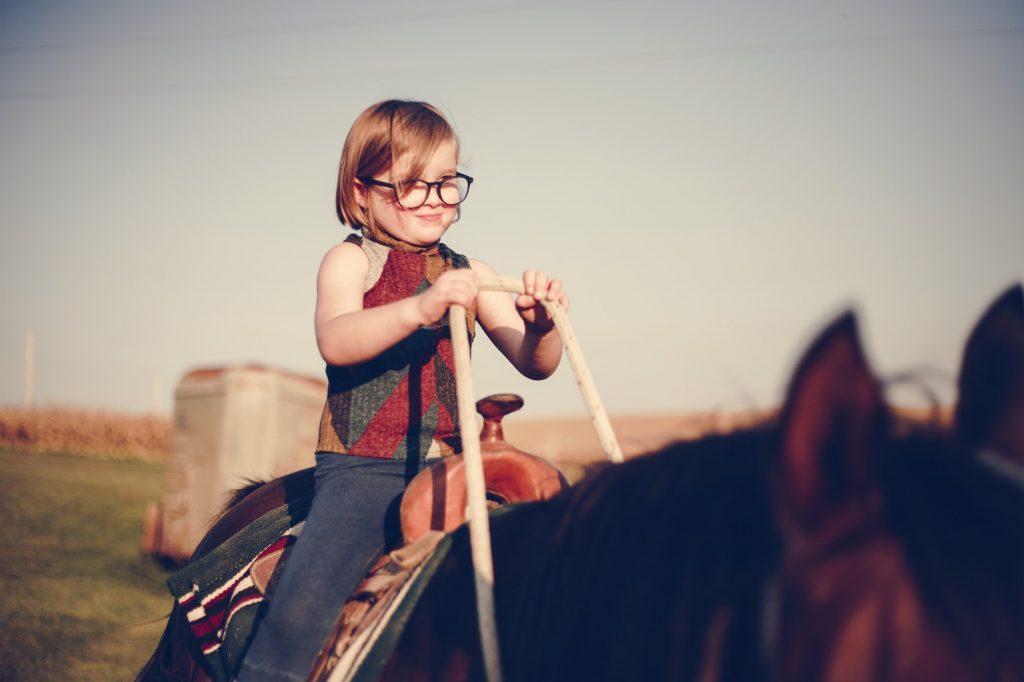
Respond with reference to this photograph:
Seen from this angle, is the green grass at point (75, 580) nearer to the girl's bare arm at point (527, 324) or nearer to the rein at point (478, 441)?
the girl's bare arm at point (527, 324)

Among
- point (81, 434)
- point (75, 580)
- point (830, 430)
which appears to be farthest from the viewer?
point (81, 434)

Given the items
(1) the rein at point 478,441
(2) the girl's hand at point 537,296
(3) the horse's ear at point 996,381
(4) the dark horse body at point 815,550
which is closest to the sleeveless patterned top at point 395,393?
(2) the girl's hand at point 537,296

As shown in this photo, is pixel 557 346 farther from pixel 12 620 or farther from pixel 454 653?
pixel 12 620

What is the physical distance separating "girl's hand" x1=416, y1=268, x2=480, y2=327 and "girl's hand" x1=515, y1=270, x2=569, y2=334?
0.19m

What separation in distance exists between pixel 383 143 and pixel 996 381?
66.0 inches

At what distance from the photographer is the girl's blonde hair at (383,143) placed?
241 centimetres

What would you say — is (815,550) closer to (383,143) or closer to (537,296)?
(537,296)

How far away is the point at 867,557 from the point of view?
101 cm

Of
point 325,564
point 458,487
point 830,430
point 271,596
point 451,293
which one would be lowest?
point 271,596

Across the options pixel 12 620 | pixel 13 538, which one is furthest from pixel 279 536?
pixel 13 538

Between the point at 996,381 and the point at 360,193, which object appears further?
the point at 360,193

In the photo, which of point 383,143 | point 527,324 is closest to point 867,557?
point 527,324

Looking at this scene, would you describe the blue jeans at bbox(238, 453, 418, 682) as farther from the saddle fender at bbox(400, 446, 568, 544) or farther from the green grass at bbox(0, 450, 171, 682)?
the green grass at bbox(0, 450, 171, 682)

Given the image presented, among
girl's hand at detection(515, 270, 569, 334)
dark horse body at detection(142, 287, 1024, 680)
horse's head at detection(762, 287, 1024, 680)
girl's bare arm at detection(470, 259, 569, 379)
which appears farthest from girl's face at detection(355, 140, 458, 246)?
horse's head at detection(762, 287, 1024, 680)
